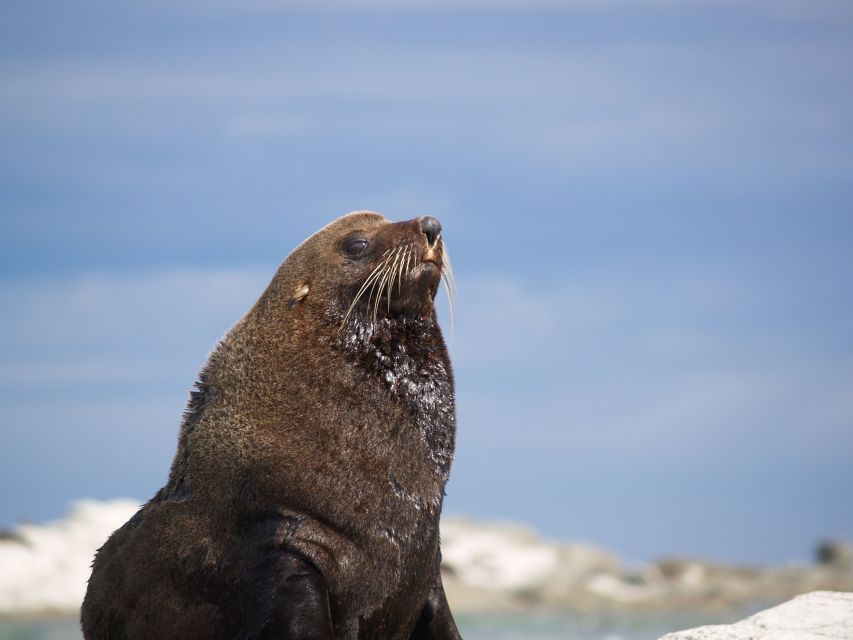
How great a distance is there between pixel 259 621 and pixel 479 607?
31.0m

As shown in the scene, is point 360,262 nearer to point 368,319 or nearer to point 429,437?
point 368,319

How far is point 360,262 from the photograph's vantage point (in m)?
7.41

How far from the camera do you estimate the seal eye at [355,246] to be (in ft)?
24.6

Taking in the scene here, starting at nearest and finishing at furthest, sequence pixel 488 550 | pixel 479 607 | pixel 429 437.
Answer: pixel 429 437 < pixel 479 607 < pixel 488 550

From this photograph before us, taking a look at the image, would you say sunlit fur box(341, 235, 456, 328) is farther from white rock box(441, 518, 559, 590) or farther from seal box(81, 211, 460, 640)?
white rock box(441, 518, 559, 590)

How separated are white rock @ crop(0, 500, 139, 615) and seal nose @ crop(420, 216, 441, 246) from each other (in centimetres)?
2420

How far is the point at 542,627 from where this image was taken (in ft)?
93.5

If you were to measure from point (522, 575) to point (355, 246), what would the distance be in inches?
1369

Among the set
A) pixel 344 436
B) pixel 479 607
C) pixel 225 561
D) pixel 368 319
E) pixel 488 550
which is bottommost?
pixel 225 561

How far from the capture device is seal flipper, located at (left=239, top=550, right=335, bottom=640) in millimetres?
6188

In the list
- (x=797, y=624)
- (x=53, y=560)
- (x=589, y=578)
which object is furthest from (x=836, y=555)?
(x=797, y=624)

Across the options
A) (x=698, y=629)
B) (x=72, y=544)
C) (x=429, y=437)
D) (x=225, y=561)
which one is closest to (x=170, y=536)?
(x=225, y=561)

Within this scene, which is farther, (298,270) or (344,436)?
(298,270)

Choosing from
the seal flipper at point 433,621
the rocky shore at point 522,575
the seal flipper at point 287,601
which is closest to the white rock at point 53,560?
the rocky shore at point 522,575
